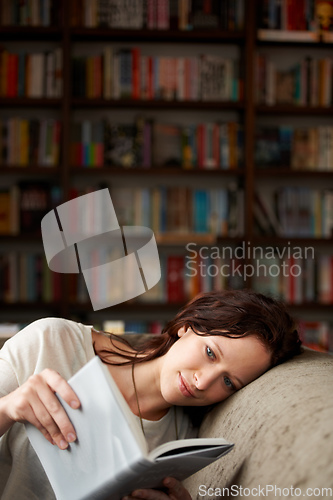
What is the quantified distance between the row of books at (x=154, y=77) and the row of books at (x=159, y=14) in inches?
5.6

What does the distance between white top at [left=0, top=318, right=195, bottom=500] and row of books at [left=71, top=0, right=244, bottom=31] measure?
2.14m

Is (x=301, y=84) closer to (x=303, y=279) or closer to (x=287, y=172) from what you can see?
(x=287, y=172)

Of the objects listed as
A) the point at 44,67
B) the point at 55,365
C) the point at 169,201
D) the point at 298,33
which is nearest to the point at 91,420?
the point at 55,365

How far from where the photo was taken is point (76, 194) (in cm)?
273

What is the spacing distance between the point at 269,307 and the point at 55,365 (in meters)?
0.40

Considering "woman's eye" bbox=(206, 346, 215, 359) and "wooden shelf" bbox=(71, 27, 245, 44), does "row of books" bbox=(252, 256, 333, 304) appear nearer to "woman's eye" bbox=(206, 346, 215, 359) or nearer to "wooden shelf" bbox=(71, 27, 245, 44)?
"wooden shelf" bbox=(71, 27, 245, 44)

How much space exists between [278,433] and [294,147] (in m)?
2.38

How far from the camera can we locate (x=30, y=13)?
265cm

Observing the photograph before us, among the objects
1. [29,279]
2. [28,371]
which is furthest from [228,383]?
[29,279]

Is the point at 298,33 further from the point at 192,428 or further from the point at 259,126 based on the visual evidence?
the point at 192,428

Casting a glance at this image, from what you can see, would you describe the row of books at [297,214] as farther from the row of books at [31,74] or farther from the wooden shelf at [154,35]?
the row of books at [31,74]

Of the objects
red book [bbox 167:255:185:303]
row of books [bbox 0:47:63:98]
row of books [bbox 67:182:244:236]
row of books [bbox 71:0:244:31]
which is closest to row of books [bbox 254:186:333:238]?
row of books [bbox 67:182:244:236]

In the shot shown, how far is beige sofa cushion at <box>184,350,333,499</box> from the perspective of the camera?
54 cm

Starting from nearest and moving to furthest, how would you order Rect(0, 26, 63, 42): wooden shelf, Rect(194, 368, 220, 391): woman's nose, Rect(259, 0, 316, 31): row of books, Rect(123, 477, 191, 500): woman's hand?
Rect(123, 477, 191, 500): woman's hand < Rect(194, 368, 220, 391): woman's nose < Rect(0, 26, 63, 42): wooden shelf < Rect(259, 0, 316, 31): row of books
